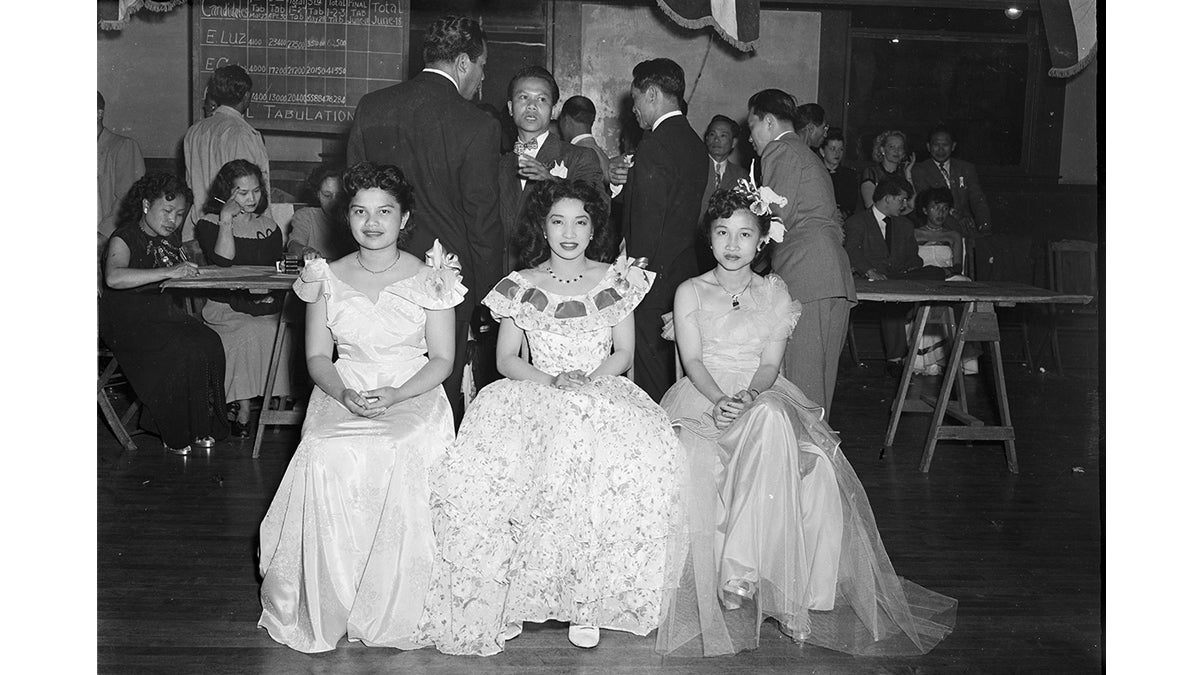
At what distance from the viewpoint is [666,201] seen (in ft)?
15.7

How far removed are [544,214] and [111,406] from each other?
3.01 m

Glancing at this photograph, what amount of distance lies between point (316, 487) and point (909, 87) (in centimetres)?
659

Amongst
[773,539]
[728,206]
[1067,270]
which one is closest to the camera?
[773,539]

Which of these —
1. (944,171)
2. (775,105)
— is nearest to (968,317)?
(775,105)

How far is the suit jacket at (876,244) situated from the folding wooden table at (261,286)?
10.6 ft

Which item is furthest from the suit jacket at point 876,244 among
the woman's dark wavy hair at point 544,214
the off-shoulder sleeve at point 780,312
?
the woman's dark wavy hair at point 544,214

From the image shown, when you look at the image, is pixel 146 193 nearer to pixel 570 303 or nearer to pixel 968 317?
pixel 570 303

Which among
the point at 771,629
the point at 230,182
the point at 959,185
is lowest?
the point at 771,629

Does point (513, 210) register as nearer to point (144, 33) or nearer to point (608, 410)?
point (608, 410)

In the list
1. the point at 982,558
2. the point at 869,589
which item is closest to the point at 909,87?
the point at 982,558

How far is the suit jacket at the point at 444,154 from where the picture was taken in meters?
4.00

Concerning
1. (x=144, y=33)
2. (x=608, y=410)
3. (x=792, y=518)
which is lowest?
(x=792, y=518)

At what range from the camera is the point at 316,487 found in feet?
10.4

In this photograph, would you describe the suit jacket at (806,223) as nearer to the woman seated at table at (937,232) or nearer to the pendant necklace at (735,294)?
the pendant necklace at (735,294)
